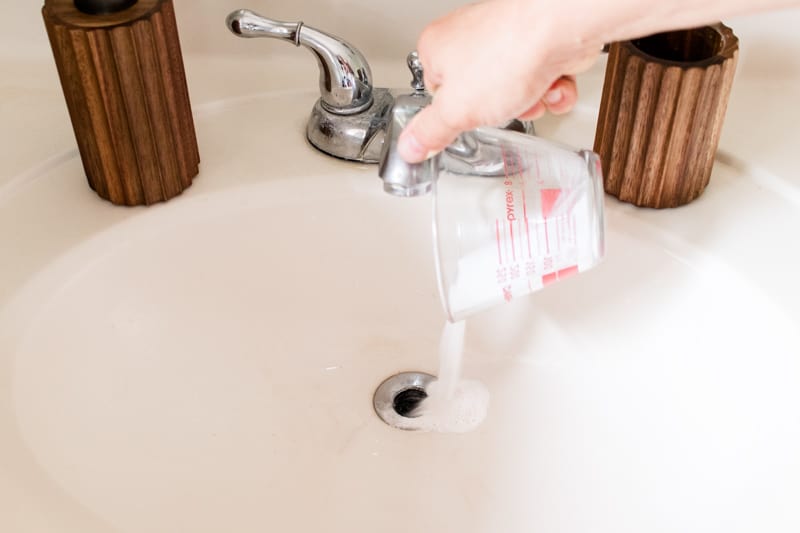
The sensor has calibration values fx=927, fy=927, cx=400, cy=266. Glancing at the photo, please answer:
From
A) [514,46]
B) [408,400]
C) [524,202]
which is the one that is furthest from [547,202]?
[408,400]

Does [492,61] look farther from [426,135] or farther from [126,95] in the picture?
[126,95]

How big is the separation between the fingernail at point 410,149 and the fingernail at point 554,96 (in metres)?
0.08

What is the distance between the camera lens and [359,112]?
25.9 inches

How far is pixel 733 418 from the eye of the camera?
56 cm

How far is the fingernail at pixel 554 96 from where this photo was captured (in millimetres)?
495

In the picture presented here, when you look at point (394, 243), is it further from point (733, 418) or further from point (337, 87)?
point (733, 418)

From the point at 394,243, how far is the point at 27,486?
31cm

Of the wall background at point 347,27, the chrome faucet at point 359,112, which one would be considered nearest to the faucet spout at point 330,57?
the chrome faucet at point 359,112

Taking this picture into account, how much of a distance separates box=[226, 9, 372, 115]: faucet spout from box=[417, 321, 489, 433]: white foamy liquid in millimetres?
172

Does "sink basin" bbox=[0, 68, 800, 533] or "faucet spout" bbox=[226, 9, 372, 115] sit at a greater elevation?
"faucet spout" bbox=[226, 9, 372, 115]

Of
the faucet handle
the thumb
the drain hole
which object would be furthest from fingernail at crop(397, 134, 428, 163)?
the drain hole

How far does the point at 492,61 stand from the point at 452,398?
31cm

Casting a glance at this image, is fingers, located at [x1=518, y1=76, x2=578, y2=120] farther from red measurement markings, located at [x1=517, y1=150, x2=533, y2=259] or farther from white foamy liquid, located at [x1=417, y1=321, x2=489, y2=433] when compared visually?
white foamy liquid, located at [x1=417, y1=321, x2=489, y2=433]

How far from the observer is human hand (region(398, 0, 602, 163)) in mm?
416
